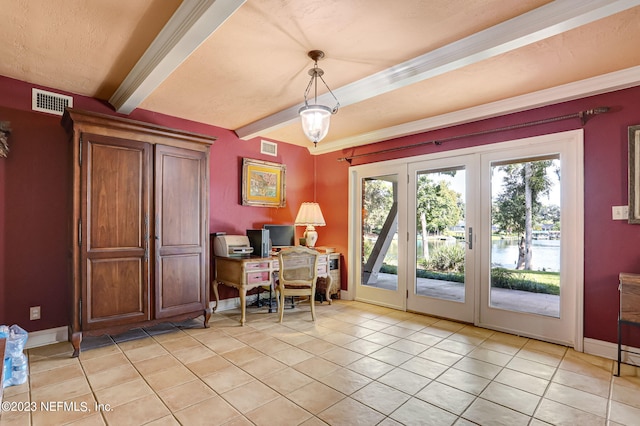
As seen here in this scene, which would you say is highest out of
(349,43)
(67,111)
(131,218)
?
(349,43)

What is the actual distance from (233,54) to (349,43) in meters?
0.91

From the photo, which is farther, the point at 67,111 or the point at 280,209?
the point at 280,209

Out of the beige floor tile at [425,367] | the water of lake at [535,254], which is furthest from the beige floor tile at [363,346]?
the water of lake at [535,254]

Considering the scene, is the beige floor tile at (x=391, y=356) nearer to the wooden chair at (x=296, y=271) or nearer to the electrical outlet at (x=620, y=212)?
the wooden chair at (x=296, y=271)

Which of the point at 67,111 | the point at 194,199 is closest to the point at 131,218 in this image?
the point at 194,199

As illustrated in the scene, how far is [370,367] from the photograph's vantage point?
2.71 metres

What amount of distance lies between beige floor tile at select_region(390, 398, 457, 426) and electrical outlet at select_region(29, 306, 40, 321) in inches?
134

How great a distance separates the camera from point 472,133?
12.6ft

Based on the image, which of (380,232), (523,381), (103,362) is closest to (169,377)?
(103,362)

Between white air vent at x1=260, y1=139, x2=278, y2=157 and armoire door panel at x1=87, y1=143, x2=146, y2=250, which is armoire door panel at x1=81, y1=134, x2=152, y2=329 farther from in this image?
white air vent at x1=260, y1=139, x2=278, y2=157

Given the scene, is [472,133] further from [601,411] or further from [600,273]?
[601,411]

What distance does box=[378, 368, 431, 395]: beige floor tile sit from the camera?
2373mm

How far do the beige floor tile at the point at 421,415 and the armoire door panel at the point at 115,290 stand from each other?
2566 mm

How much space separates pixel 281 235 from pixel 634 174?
398cm
